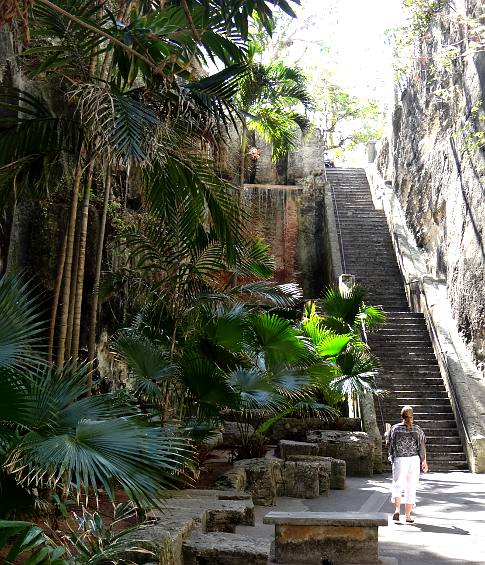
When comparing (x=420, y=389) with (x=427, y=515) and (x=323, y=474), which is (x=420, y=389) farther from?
(x=427, y=515)

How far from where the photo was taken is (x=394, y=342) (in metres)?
16.3

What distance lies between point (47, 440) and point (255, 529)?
11.8 feet

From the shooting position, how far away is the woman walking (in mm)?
8203

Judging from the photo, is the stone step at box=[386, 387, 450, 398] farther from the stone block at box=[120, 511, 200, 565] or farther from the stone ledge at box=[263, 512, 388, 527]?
the stone block at box=[120, 511, 200, 565]

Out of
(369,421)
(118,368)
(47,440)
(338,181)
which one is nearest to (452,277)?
(369,421)

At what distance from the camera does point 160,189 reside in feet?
23.4

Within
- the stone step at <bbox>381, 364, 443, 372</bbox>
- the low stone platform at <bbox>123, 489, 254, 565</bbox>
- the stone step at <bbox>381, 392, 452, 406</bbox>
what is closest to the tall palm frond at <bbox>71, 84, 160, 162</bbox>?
the low stone platform at <bbox>123, 489, 254, 565</bbox>

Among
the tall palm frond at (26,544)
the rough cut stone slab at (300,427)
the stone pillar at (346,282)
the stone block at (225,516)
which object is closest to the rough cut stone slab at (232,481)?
the stone block at (225,516)

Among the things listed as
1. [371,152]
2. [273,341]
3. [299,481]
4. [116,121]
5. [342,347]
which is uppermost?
[371,152]

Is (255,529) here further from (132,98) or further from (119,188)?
(119,188)

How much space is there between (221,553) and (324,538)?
50.9 inches

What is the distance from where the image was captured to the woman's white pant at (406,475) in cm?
821

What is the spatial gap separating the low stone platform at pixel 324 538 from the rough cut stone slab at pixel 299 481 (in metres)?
3.23

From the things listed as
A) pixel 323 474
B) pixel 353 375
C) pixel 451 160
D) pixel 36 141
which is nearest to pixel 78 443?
pixel 36 141
